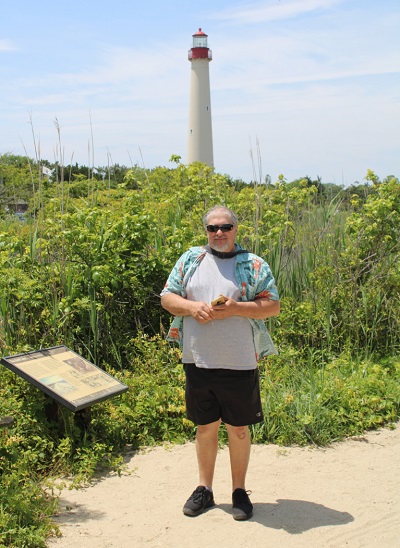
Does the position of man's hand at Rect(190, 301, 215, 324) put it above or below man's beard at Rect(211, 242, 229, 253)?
below

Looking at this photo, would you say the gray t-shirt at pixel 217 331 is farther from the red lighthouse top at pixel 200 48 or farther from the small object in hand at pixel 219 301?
the red lighthouse top at pixel 200 48

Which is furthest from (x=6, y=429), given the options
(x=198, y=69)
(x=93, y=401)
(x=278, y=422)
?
(x=198, y=69)

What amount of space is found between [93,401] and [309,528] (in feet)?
5.29

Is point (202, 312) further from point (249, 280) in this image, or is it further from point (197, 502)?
point (197, 502)

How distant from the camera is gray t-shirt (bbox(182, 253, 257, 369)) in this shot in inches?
159

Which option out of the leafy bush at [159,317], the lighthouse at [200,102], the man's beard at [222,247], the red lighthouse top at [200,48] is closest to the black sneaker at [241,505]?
the leafy bush at [159,317]

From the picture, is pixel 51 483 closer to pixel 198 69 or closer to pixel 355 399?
pixel 355 399

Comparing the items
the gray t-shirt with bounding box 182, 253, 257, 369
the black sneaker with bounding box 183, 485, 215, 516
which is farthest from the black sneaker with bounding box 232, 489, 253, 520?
the gray t-shirt with bounding box 182, 253, 257, 369

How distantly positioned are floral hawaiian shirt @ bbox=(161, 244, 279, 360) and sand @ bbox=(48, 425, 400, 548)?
99 cm

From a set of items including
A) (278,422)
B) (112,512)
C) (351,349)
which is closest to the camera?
(112,512)

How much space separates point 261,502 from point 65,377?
1552 mm

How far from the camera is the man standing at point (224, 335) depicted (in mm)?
4031

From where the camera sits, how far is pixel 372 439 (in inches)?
222

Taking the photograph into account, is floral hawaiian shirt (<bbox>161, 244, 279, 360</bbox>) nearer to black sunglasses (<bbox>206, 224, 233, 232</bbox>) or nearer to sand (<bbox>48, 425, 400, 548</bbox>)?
black sunglasses (<bbox>206, 224, 233, 232</bbox>)
